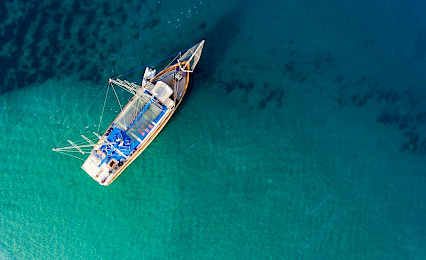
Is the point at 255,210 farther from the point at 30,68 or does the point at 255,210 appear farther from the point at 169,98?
the point at 30,68

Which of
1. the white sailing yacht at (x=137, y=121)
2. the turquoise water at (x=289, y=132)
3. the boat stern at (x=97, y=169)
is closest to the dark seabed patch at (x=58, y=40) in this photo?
the turquoise water at (x=289, y=132)

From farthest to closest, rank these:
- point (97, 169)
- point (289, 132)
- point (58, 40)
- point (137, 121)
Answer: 1. point (58, 40)
2. point (289, 132)
3. point (97, 169)
4. point (137, 121)

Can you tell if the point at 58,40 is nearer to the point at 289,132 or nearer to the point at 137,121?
the point at 137,121

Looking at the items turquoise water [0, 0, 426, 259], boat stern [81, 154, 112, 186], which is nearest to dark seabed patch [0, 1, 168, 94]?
turquoise water [0, 0, 426, 259]

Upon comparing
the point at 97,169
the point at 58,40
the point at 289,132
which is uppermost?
the point at 58,40

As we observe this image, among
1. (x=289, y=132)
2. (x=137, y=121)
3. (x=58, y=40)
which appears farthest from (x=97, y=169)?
(x=289, y=132)

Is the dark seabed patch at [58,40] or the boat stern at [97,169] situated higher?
the dark seabed patch at [58,40]

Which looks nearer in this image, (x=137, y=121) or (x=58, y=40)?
(x=137, y=121)

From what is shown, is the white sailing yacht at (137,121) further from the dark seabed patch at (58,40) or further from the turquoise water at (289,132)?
the dark seabed patch at (58,40)

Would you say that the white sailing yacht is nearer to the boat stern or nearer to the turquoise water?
the boat stern

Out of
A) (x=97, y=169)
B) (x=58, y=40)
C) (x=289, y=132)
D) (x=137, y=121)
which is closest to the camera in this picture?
(x=137, y=121)

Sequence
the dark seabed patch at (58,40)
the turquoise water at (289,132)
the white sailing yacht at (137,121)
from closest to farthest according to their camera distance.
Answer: the white sailing yacht at (137,121) → the turquoise water at (289,132) → the dark seabed patch at (58,40)
